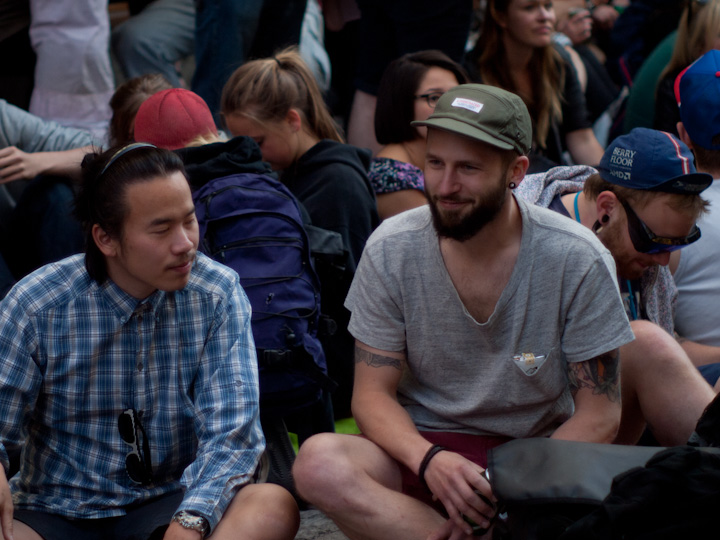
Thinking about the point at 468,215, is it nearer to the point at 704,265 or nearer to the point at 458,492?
the point at 458,492

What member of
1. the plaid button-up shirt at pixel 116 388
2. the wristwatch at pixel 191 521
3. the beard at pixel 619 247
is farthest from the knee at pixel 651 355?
the wristwatch at pixel 191 521

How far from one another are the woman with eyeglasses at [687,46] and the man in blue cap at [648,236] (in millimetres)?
1648

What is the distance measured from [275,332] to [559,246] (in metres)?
0.96

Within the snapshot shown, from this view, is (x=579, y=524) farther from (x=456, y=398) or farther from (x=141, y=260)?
(x=141, y=260)

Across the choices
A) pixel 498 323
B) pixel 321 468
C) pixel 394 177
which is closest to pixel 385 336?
pixel 498 323

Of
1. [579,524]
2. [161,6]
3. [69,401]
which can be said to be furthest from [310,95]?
[579,524]

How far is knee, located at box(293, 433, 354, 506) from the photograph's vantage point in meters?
2.52

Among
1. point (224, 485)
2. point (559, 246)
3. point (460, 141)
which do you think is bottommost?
point (224, 485)

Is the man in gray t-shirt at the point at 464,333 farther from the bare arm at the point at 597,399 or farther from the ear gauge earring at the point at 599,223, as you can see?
the ear gauge earring at the point at 599,223

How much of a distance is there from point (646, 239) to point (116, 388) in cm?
181

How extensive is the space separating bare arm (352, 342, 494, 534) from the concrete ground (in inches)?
22.4

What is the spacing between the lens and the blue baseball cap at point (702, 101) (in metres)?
3.60

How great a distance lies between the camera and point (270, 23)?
15.5 ft

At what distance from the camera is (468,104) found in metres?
2.55
